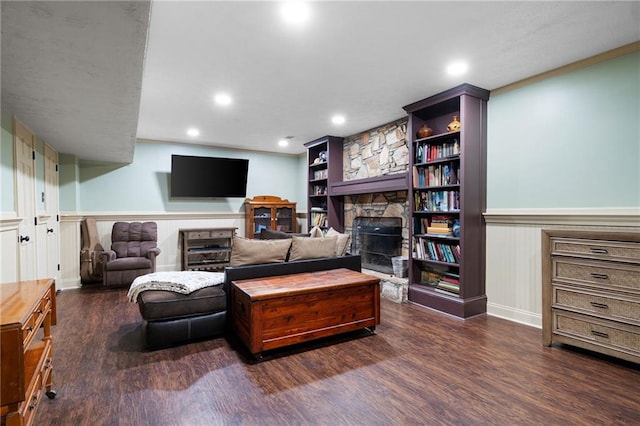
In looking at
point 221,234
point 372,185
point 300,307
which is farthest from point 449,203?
point 221,234

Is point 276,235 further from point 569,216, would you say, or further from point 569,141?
point 569,141

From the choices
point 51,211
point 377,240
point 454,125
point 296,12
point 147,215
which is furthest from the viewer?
point 147,215

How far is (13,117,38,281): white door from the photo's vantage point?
2.99 meters

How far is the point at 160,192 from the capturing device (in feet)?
20.2

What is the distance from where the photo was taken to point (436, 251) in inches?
154

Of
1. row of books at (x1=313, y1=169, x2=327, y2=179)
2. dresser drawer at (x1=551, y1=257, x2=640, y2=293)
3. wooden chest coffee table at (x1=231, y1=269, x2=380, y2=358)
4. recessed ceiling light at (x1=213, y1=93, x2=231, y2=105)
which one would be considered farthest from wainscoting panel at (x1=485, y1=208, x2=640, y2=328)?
recessed ceiling light at (x1=213, y1=93, x2=231, y2=105)

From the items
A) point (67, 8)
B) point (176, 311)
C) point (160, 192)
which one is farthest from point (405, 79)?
point (160, 192)

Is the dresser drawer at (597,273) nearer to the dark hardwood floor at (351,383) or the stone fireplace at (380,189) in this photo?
the dark hardwood floor at (351,383)

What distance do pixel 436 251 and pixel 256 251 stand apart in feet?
7.25

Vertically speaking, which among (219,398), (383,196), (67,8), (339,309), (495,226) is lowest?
(219,398)

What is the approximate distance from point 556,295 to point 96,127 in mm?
4717

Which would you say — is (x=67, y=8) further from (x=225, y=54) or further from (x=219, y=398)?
(x=219, y=398)

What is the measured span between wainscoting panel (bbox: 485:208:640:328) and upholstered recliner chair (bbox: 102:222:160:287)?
4789 mm

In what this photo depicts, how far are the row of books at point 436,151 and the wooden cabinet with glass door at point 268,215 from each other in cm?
346
